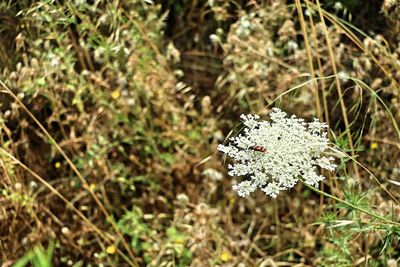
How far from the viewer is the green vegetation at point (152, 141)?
2424 millimetres

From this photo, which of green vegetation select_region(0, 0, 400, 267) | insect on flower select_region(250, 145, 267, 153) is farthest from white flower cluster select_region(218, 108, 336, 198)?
green vegetation select_region(0, 0, 400, 267)

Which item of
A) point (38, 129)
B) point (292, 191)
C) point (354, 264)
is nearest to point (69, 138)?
point (38, 129)

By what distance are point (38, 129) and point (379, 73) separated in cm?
139

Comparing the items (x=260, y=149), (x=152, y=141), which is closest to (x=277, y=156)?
(x=260, y=149)

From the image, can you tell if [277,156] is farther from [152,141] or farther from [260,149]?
[152,141]

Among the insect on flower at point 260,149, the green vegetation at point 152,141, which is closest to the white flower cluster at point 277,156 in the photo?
the insect on flower at point 260,149

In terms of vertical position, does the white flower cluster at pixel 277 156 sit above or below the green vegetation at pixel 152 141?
above

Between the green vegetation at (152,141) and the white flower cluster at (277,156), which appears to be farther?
the green vegetation at (152,141)

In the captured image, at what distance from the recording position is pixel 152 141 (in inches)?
104

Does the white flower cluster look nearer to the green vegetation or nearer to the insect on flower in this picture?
the insect on flower

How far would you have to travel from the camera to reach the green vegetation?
2.42m

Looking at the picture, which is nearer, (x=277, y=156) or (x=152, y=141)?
(x=277, y=156)

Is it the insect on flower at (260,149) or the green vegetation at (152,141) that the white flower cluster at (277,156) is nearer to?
the insect on flower at (260,149)

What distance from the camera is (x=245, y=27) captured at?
2.55 meters
